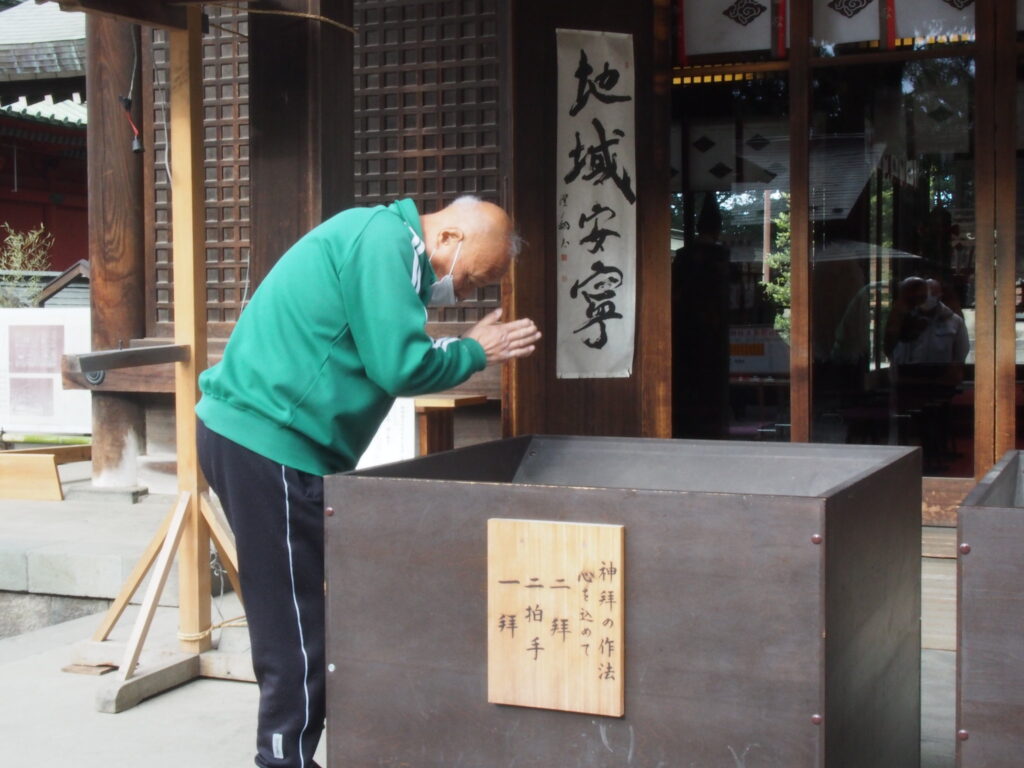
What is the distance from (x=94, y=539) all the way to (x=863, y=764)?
4.61 m

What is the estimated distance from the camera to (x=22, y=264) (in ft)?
43.6

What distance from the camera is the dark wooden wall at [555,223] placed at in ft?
18.2

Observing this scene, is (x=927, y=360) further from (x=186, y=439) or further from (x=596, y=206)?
(x=186, y=439)

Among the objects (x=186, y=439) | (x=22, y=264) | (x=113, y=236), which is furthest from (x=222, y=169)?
(x=22, y=264)

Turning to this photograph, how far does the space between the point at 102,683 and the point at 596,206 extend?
3.24 meters

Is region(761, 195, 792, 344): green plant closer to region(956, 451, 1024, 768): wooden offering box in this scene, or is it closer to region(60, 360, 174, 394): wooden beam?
region(60, 360, 174, 394): wooden beam

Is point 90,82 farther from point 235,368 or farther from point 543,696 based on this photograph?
point 543,696

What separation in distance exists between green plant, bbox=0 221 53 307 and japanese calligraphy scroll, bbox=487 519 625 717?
10883 millimetres

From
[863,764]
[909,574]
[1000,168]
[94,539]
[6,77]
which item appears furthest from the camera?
[6,77]

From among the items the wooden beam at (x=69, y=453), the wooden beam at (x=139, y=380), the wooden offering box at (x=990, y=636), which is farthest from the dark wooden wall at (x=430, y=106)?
the wooden offering box at (x=990, y=636)

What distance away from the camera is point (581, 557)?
2145mm

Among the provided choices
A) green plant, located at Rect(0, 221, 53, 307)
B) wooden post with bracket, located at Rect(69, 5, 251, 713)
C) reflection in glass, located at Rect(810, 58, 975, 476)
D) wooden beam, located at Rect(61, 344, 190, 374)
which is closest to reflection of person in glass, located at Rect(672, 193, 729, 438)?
reflection in glass, located at Rect(810, 58, 975, 476)

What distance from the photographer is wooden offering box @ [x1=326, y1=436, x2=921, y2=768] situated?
1998mm

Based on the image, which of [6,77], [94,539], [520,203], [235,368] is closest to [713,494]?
[235,368]
